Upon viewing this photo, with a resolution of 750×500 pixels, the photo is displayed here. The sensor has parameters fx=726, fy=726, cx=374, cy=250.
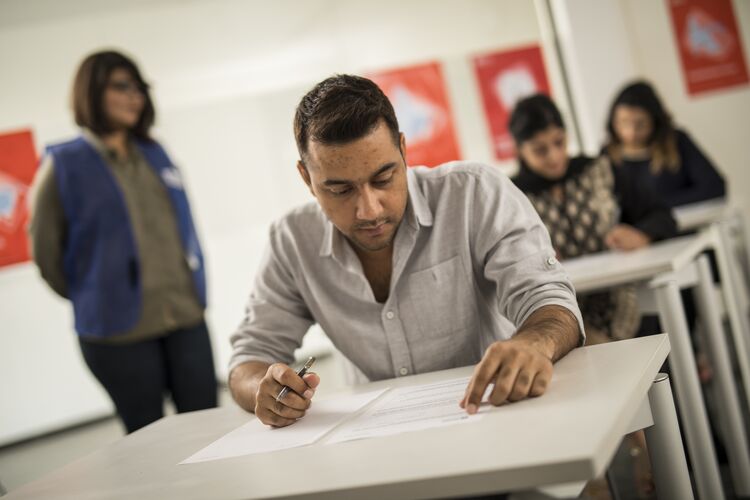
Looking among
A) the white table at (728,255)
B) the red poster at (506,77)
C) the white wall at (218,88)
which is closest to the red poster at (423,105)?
the white wall at (218,88)

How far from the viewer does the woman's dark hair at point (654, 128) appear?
392cm

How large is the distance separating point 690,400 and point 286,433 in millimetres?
1167

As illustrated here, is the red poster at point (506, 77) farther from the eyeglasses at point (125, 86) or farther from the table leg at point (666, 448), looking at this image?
the table leg at point (666, 448)

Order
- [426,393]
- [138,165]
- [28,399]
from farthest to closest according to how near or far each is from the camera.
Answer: [28,399], [138,165], [426,393]

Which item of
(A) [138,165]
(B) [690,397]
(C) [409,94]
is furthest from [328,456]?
(C) [409,94]

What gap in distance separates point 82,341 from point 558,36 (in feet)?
14.2

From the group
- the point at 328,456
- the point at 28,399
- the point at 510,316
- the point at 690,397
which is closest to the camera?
the point at 328,456

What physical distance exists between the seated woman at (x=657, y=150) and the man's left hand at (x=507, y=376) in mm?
3163

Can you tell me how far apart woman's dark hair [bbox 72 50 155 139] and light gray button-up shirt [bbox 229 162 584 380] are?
44.4 inches

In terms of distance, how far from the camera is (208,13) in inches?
219

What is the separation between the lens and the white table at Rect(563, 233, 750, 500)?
1830 mm

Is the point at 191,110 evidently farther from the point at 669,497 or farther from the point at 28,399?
the point at 669,497

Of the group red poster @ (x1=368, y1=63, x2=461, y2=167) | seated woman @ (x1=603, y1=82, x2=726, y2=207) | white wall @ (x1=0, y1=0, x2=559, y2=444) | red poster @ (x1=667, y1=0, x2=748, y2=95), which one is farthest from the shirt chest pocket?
red poster @ (x1=667, y1=0, x2=748, y2=95)

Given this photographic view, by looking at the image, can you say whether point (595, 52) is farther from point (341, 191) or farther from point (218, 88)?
point (341, 191)
